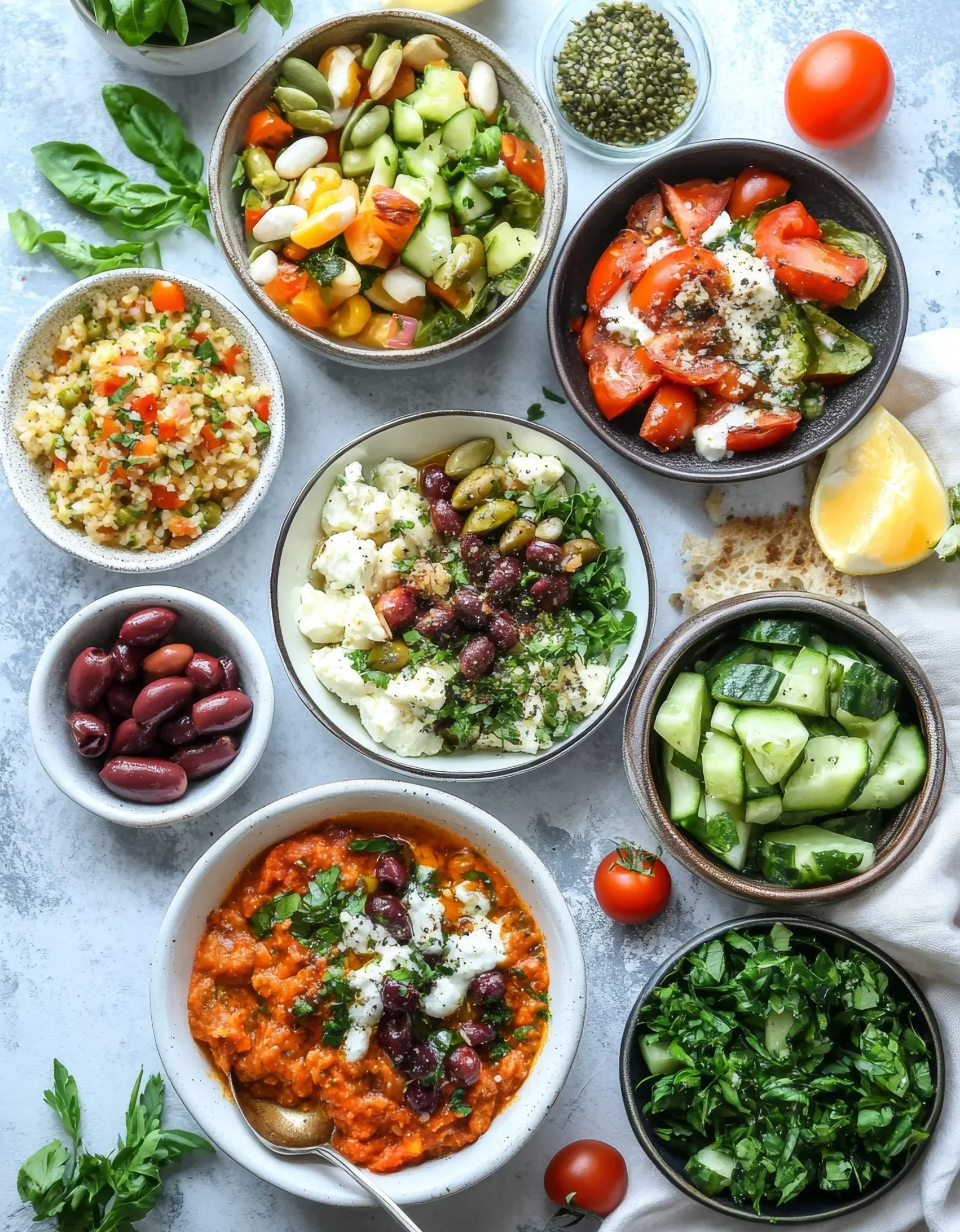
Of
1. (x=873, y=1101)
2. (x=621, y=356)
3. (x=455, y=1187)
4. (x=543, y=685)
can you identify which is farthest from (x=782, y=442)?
(x=455, y=1187)

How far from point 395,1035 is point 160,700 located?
96cm

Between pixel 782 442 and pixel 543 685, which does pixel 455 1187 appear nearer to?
pixel 543 685

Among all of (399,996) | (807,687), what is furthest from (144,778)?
(807,687)

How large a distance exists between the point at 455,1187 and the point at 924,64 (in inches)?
124

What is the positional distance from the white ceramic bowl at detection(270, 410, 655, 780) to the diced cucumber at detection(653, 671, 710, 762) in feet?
0.46

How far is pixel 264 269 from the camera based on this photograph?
9.14 feet

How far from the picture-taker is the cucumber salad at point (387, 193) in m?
2.79

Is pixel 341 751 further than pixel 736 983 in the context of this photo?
Yes

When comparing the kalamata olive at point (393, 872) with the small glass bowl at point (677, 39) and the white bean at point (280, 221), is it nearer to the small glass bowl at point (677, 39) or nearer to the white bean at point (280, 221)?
the white bean at point (280, 221)

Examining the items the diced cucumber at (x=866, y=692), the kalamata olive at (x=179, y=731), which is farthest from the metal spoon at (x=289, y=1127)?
the diced cucumber at (x=866, y=692)

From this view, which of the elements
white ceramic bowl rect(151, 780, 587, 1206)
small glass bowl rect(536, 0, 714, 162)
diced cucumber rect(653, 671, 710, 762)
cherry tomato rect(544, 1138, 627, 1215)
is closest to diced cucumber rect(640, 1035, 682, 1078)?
white ceramic bowl rect(151, 780, 587, 1206)

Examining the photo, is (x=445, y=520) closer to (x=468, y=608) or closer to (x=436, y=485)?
→ (x=436, y=485)

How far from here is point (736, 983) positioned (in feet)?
8.90

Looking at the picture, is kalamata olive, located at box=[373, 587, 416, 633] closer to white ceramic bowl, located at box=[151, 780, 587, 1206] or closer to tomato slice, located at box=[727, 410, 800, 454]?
white ceramic bowl, located at box=[151, 780, 587, 1206]
